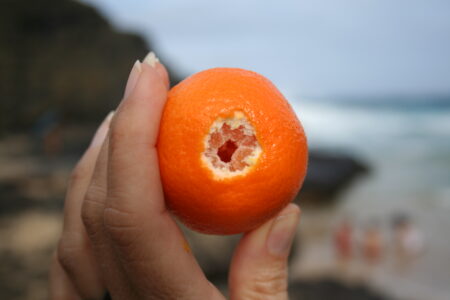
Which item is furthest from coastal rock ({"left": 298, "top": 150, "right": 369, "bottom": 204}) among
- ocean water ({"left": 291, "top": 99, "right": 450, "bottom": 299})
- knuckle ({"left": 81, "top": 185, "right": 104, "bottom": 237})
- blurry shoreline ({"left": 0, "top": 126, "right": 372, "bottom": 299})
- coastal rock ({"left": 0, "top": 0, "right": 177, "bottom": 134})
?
knuckle ({"left": 81, "top": 185, "right": 104, "bottom": 237})

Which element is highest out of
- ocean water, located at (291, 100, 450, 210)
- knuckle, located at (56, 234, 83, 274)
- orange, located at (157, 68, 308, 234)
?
orange, located at (157, 68, 308, 234)

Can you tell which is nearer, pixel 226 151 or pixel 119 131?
pixel 119 131

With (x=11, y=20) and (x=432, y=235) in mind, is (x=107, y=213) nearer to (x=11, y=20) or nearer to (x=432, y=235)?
(x=432, y=235)

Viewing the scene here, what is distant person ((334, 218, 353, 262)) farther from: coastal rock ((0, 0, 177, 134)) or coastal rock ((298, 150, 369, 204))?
coastal rock ((0, 0, 177, 134))

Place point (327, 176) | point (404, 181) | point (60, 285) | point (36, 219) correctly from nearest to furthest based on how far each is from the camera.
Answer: point (60, 285), point (36, 219), point (327, 176), point (404, 181)

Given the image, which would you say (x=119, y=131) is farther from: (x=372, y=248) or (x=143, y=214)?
(x=372, y=248)

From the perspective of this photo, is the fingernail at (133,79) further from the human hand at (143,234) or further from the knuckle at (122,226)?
the knuckle at (122,226)

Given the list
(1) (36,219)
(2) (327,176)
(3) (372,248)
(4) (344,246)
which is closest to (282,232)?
(1) (36,219)
